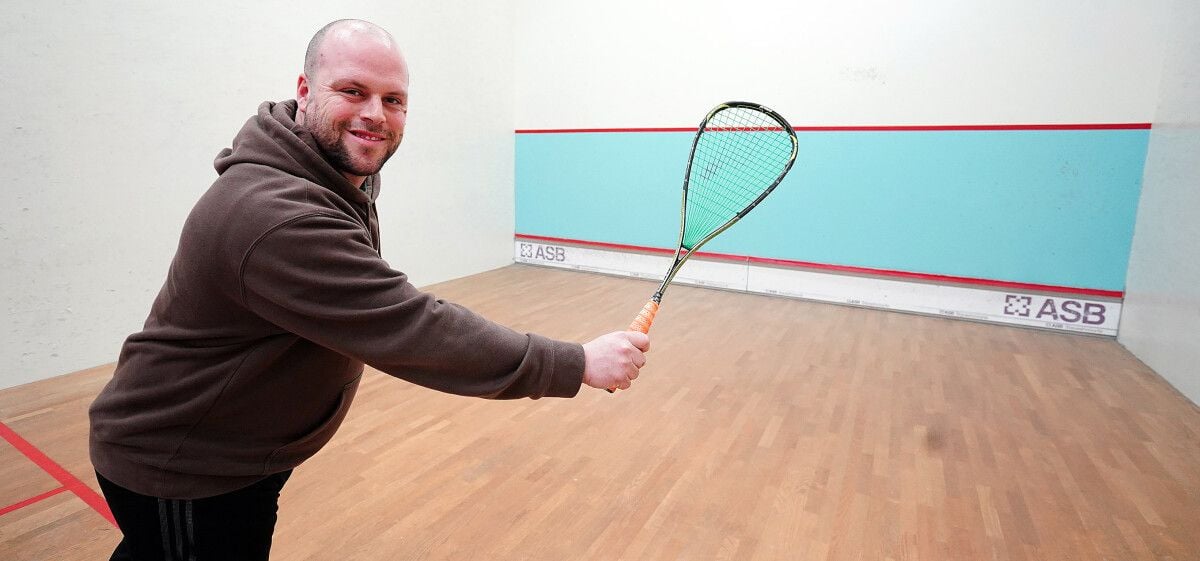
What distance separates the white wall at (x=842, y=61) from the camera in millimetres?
3590

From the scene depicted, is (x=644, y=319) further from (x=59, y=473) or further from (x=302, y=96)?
(x=59, y=473)

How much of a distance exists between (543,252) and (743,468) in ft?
12.3

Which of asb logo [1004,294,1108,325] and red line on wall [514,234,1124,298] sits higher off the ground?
red line on wall [514,234,1124,298]

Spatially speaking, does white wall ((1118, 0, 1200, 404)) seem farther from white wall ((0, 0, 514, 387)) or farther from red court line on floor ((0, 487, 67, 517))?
white wall ((0, 0, 514, 387))

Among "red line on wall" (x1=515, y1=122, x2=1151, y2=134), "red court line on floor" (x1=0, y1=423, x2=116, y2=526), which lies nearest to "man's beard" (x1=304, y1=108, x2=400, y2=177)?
"red court line on floor" (x1=0, y1=423, x2=116, y2=526)

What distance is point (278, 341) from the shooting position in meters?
0.85

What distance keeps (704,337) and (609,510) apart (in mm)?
1815

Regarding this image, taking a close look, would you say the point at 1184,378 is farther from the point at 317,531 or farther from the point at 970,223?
the point at 317,531

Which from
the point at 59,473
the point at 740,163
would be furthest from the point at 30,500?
the point at 740,163

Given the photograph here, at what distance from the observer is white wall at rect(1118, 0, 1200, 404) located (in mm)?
2738

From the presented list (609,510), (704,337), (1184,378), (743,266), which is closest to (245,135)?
(609,510)

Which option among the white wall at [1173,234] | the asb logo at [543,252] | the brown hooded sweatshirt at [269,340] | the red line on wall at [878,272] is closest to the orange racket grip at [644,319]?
the brown hooded sweatshirt at [269,340]

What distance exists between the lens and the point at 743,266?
466cm

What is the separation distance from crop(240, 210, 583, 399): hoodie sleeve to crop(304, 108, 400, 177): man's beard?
18 cm
